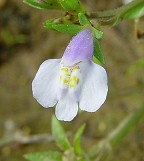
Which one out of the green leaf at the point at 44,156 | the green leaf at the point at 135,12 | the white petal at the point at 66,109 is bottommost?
the green leaf at the point at 44,156

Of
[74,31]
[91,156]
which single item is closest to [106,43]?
[91,156]

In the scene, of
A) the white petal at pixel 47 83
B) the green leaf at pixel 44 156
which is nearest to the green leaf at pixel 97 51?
the white petal at pixel 47 83

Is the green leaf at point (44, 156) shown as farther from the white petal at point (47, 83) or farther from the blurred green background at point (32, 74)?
the blurred green background at point (32, 74)

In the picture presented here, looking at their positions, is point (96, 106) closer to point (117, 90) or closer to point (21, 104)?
point (117, 90)

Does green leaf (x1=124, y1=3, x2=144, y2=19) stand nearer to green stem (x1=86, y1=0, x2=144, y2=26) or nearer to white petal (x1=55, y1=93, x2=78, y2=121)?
green stem (x1=86, y1=0, x2=144, y2=26)

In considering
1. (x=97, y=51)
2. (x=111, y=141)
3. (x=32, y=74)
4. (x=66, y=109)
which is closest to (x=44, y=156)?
(x=111, y=141)

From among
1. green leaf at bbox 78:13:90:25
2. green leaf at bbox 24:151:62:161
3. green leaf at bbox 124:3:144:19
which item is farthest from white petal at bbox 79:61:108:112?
green leaf at bbox 24:151:62:161

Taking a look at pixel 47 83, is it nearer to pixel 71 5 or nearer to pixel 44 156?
pixel 71 5
